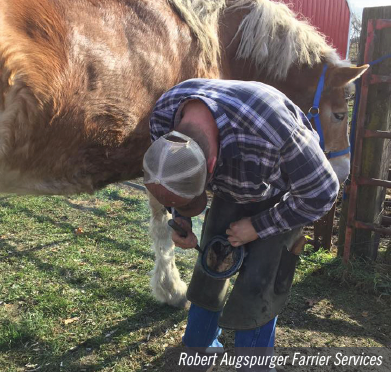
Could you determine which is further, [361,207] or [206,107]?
[361,207]

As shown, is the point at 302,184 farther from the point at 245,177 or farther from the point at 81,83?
the point at 81,83

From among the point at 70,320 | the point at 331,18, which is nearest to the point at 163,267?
the point at 70,320

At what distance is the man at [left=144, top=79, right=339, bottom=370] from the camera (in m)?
1.49

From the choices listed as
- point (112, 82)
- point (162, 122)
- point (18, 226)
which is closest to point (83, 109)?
point (112, 82)

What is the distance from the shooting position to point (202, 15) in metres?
2.64

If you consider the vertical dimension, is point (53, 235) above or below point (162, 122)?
below

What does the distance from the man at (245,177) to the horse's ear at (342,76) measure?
1295 millimetres

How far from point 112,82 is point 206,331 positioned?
1.42 metres

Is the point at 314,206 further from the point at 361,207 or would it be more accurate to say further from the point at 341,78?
the point at 361,207

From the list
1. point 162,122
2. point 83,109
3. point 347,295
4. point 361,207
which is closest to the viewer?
point 162,122

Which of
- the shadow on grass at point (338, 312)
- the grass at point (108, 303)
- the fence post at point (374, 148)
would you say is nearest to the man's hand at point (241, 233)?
the grass at point (108, 303)

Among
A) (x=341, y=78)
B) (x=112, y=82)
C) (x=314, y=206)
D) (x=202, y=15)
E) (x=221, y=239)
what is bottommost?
(x=221, y=239)

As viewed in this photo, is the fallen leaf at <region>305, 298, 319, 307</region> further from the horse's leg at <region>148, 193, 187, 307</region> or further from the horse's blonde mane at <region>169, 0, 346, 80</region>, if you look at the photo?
the horse's blonde mane at <region>169, 0, 346, 80</region>

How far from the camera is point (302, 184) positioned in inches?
65.7
